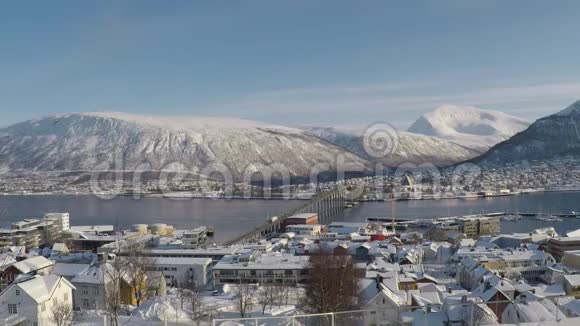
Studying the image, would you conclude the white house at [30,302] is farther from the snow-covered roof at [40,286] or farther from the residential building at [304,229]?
the residential building at [304,229]

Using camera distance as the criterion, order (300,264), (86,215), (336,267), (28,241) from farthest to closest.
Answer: (86,215)
(28,241)
(300,264)
(336,267)

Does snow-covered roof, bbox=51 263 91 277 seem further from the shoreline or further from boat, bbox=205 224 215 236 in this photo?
the shoreline

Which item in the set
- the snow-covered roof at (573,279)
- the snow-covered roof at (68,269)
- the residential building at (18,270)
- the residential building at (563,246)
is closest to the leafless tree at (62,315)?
the snow-covered roof at (68,269)

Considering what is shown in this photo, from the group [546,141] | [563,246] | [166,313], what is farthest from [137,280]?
[546,141]

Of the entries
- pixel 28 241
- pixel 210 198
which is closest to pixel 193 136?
pixel 210 198

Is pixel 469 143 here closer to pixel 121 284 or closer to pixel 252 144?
pixel 252 144

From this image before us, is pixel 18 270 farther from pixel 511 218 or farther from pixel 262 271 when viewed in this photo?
pixel 511 218
